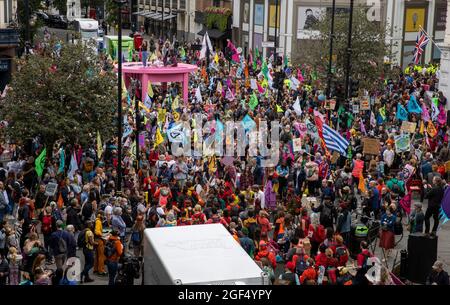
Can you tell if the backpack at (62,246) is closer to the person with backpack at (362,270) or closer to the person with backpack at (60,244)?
the person with backpack at (60,244)

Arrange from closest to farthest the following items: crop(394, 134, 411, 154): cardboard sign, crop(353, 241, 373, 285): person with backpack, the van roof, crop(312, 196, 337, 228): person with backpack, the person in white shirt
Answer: the van roof
crop(353, 241, 373, 285): person with backpack
crop(312, 196, 337, 228): person with backpack
the person in white shirt
crop(394, 134, 411, 154): cardboard sign

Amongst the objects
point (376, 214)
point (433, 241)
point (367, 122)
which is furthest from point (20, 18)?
point (433, 241)

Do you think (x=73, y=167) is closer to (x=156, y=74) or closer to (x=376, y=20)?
(x=156, y=74)

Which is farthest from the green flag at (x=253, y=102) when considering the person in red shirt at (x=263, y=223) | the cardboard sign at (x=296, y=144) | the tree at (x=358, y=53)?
the person in red shirt at (x=263, y=223)

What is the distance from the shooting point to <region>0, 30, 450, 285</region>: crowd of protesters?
15516mm

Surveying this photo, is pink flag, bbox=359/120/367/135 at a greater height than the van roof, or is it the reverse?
the van roof

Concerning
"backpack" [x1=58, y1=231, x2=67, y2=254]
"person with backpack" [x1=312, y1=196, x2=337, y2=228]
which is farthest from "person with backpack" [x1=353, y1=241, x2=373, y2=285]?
"backpack" [x1=58, y1=231, x2=67, y2=254]

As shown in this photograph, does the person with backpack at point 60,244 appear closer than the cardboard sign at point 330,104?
Yes

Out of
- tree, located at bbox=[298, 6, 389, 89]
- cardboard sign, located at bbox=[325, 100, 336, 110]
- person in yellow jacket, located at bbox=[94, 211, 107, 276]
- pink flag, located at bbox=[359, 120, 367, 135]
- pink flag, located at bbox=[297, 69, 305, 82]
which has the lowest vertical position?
person in yellow jacket, located at bbox=[94, 211, 107, 276]

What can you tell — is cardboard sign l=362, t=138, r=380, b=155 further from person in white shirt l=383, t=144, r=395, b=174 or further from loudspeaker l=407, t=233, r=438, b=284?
loudspeaker l=407, t=233, r=438, b=284

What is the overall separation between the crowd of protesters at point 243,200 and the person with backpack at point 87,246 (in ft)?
0.08

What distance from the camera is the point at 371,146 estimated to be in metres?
24.3

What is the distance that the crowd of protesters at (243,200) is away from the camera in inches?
611

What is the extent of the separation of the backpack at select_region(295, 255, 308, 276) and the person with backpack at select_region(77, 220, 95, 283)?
13.8 feet
